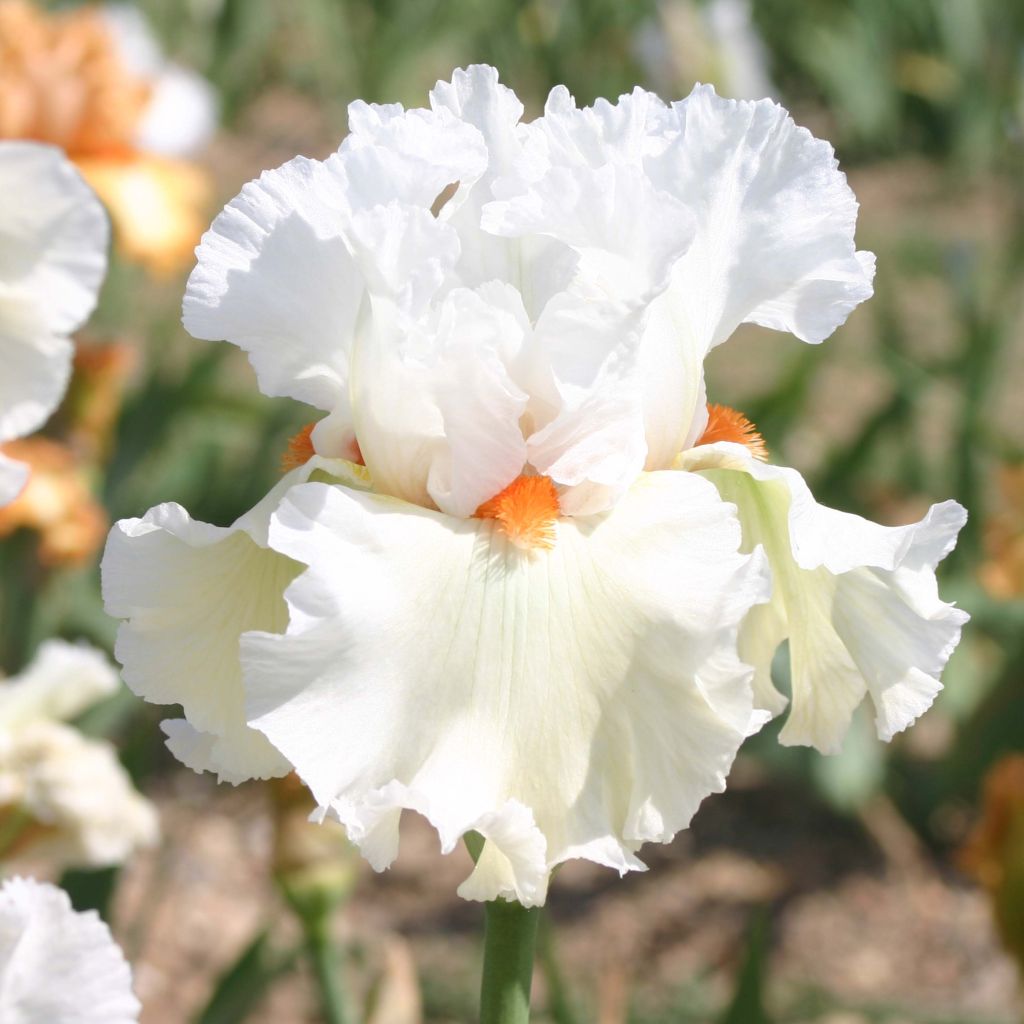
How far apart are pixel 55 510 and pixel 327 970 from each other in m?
0.69

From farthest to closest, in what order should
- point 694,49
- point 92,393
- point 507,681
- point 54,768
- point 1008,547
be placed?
point 694,49
point 1008,547
point 92,393
point 54,768
point 507,681

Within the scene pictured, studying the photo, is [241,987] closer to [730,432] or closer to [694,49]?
[730,432]

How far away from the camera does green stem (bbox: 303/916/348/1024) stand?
41.4 inches

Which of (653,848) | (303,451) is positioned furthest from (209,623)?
(653,848)

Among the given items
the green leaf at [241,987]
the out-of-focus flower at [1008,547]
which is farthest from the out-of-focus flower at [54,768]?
the out-of-focus flower at [1008,547]

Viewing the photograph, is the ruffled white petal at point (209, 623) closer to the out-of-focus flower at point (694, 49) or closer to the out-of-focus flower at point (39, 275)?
the out-of-focus flower at point (39, 275)

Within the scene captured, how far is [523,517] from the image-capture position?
20.7 inches

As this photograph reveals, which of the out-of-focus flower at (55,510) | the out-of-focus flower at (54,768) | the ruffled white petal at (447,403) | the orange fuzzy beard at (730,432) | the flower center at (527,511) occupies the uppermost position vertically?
the ruffled white petal at (447,403)

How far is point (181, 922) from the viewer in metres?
1.92

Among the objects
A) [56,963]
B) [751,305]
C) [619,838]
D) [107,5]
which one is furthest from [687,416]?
[107,5]

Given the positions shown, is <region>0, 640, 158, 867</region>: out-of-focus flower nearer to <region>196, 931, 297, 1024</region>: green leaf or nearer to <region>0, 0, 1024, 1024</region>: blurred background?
<region>0, 0, 1024, 1024</region>: blurred background

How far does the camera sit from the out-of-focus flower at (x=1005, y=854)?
1092mm

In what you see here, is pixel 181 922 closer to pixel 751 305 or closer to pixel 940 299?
pixel 751 305

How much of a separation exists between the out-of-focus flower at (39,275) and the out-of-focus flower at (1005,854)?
2.72 ft
